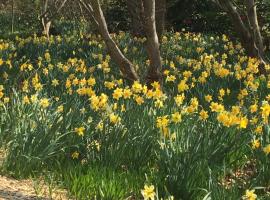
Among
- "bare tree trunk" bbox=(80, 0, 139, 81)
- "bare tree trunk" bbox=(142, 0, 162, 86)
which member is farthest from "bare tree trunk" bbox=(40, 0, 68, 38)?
"bare tree trunk" bbox=(142, 0, 162, 86)

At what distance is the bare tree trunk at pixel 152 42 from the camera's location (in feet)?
20.0

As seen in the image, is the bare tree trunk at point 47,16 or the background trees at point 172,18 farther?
the background trees at point 172,18

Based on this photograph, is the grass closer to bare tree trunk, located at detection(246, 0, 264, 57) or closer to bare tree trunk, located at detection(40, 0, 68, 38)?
bare tree trunk, located at detection(40, 0, 68, 38)

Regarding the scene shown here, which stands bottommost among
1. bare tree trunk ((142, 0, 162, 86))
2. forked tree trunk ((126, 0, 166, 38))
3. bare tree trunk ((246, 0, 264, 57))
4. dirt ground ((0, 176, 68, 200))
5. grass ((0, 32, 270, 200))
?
dirt ground ((0, 176, 68, 200))

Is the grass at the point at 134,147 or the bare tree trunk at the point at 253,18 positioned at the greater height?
the bare tree trunk at the point at 253,18

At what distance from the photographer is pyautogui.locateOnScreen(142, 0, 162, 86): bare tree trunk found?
20.0 ft

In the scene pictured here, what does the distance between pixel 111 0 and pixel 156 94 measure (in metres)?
14.7

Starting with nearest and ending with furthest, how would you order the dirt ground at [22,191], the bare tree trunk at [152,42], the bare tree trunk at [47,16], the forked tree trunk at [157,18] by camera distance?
the dirt ground at [22,191], the bare tree trunk at [152,42], the bare tree trunk at [47,16], the forked tree trunk at [157,18]

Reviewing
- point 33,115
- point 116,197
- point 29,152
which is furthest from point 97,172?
point 33,115

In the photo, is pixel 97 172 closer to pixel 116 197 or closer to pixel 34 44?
pixel 116 197

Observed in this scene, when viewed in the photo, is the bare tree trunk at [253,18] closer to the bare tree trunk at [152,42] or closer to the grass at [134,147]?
the bare tree trunk at [152,42]

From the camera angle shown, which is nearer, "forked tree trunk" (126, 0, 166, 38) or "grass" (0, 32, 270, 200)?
"grass" (0, 32, 270, 200)

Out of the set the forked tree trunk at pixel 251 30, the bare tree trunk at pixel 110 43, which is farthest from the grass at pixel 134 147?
the forked tree trunk at pixel 251 30

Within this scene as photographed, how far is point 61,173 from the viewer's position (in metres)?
3.74
